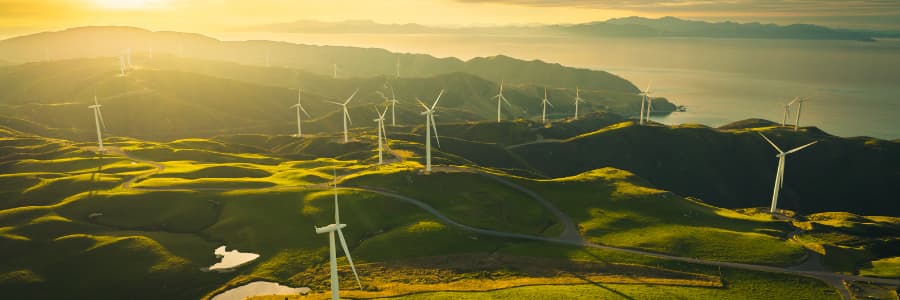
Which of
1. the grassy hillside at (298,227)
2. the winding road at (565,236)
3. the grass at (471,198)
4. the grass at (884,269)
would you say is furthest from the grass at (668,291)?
the grass at (471,198)

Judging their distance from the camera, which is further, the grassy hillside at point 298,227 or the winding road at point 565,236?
the grassy hillside at point 298,227

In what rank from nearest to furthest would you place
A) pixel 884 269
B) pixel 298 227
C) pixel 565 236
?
pixel 884 269 → pixel 565 236 → pixel 298 227

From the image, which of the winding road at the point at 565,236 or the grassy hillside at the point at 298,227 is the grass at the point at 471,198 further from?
the winding road at the point at 565,236

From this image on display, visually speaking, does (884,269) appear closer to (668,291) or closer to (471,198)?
(668,291)

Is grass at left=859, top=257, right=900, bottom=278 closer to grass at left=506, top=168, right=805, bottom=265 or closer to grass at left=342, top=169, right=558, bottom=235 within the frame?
grass at left=506, top=168, right=805, bottom=265

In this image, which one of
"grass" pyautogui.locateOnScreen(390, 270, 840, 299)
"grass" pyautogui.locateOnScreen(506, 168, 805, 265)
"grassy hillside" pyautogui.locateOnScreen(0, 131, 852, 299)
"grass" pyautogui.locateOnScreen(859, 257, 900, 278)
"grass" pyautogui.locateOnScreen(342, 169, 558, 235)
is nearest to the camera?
"grass" pyautogui.locateOnScreen(390, 270, 840, 299)

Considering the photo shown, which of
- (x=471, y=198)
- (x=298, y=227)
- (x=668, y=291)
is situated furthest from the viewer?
(x=471, y=198)

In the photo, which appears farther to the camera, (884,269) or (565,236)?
(565,236)

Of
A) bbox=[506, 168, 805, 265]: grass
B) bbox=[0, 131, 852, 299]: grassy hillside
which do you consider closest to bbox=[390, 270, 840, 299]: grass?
bbox=[0, 131, 852, 299]: grassy hillside

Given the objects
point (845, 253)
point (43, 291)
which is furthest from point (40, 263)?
point (845, 253)

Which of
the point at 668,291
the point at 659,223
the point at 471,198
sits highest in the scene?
the point at 471,198

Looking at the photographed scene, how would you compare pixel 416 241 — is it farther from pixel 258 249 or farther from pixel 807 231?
pixel 807 231

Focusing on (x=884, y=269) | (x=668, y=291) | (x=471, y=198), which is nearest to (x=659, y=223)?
(x=668, y=291)
